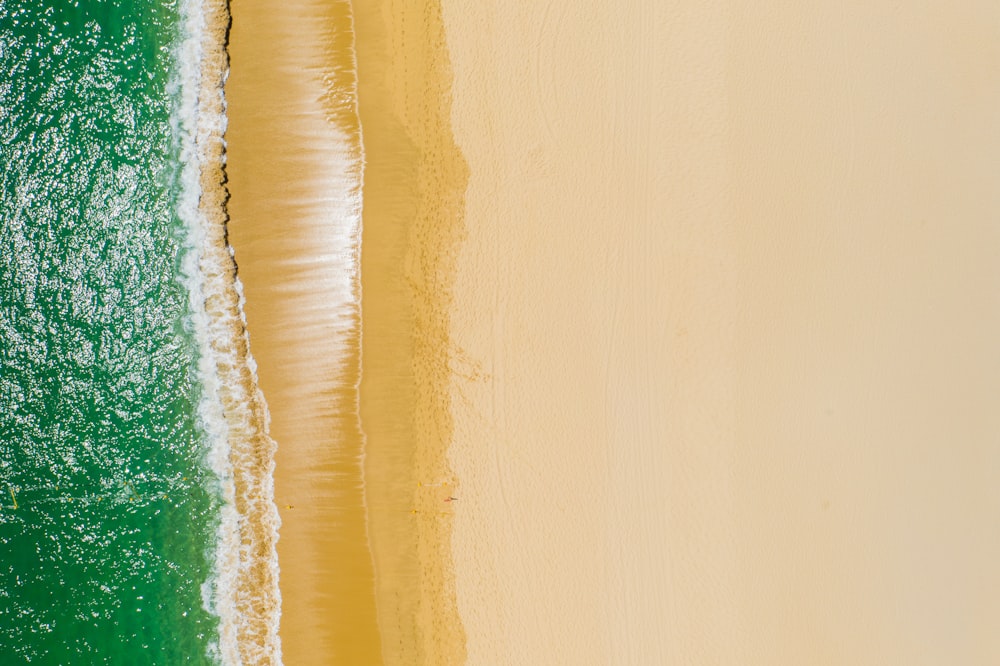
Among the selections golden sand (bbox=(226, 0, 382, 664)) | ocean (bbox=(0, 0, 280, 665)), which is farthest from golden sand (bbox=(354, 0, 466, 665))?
ocean (bbox=(0, 0, 280, 665))

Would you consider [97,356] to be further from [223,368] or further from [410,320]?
[410,320]

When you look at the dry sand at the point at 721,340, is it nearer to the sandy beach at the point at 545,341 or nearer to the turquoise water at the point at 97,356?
the sandy beach at the point at 545,341

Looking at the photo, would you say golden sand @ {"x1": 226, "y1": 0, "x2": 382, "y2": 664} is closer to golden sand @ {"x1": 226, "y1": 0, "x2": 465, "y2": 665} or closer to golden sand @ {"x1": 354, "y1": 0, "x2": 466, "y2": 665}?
golden sand @ {"x1": 226, "y1": 0, "x2": 465, "y2": 665}

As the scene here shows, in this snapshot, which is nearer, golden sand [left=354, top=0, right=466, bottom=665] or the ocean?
golden sand [left=354, top=0, right=466, bottom=665]

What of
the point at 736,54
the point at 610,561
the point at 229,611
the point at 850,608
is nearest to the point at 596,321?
the point at 610,561

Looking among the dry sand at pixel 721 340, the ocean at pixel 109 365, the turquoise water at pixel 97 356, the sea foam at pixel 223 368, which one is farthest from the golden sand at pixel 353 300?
the turquoise water at pixel 97 356

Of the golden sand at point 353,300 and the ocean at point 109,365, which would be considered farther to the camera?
the ocean at point 109,365

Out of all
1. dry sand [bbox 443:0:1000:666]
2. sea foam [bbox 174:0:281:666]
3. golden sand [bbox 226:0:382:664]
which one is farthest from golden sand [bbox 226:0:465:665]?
dry sand [bbox 443:0:1000:666]

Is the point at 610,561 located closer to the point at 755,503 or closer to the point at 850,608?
the point at 755,503
